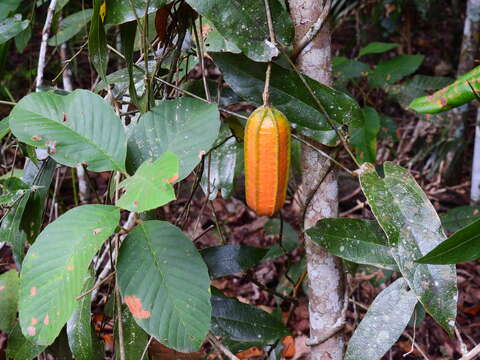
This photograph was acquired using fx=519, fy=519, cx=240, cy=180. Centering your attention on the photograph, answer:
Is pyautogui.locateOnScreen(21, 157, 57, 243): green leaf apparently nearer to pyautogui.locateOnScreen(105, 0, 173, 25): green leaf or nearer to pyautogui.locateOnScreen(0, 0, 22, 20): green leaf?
pyautogui.locateOnScreen(105, 0, 173, 25): green leaf

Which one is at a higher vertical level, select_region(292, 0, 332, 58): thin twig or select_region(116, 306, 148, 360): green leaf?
select_region(292, 0, 332, 58): thin twig

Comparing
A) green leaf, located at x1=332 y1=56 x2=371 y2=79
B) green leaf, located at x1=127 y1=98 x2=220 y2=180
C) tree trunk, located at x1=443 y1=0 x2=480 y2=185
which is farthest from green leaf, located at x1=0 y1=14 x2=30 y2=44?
tree trunk, located at x1=443 y1=0 x2=480 y2=185

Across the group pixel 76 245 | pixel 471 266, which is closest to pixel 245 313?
pixel 76 245

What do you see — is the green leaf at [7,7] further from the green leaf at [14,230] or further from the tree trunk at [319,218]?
the tree trunk at [319,218]

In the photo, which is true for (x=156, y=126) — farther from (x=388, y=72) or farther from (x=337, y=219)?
(x=388, y=72)

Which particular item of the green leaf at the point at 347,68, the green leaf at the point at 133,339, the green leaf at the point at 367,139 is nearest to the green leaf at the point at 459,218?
the green leaf at the point at 367,139

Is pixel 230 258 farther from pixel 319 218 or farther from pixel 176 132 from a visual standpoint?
pixel 176 132
